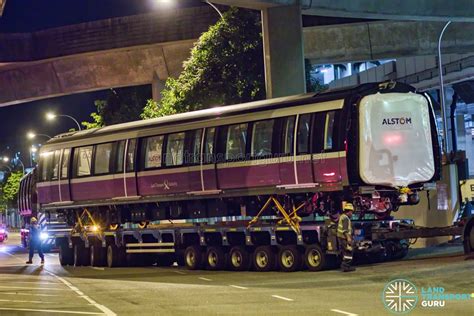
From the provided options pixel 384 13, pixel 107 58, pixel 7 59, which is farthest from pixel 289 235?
pixel 7 59

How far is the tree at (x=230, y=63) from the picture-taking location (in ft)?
90.2

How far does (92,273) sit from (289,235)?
689 cm

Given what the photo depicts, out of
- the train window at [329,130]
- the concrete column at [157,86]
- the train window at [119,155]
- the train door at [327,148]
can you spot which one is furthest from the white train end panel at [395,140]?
the concrete column at [157,86]

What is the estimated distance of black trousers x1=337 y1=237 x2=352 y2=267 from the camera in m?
17.3

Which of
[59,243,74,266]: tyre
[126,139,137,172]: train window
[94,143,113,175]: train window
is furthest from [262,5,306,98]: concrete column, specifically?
[59,243,74,266]: tyre

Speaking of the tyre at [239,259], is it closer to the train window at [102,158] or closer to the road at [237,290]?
the road at [237,290]

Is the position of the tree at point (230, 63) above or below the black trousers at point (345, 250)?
above

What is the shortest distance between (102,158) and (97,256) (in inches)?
146

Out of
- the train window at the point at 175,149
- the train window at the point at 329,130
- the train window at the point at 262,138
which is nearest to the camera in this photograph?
the train window at the point at 329,130

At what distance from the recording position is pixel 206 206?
21.5m

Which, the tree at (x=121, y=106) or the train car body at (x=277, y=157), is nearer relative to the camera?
the train car body at (x=277, y=157)

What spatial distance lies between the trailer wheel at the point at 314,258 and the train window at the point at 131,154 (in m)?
6.78

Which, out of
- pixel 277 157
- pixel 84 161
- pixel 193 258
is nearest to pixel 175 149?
pixel 193 258

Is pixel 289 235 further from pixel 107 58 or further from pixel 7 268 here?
pixel 107 58
